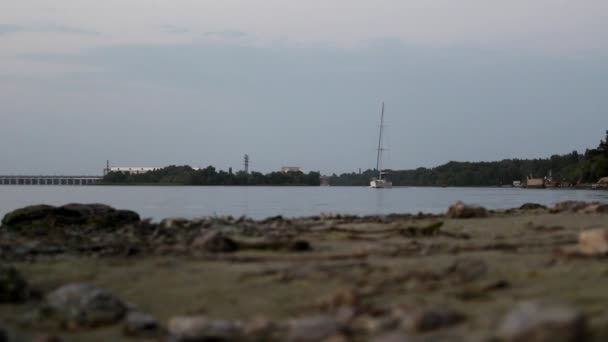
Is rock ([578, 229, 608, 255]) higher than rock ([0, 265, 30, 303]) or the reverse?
higher

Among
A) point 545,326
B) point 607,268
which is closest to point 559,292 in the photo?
point 607,268

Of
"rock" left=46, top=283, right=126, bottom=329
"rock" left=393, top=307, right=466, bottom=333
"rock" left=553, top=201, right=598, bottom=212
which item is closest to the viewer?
"rock" left=393, top=307, right=466, bottom=333

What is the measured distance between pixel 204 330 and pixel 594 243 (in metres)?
4.77

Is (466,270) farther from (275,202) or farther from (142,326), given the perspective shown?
(275,202)

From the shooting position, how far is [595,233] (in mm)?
8664

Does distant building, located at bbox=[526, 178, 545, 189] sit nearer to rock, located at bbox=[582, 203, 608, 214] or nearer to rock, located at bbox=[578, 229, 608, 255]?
rock, located at bbox=[582, 203, 608, 214]

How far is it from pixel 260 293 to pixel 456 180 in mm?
140672

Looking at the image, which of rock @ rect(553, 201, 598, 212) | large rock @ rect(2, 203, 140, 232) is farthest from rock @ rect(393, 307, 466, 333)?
rock @ rect(553, 201, 598, 212)

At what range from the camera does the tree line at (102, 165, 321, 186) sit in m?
126

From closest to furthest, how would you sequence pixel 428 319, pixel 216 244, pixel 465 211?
pixel 428 319
pixel 216 244
pixel 465 211

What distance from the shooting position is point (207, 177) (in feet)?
413

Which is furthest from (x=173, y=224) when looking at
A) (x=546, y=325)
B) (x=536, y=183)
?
(x=536, y=183)

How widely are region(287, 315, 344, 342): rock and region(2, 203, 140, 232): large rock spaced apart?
12091mm

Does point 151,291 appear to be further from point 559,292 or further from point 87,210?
point 87,210
